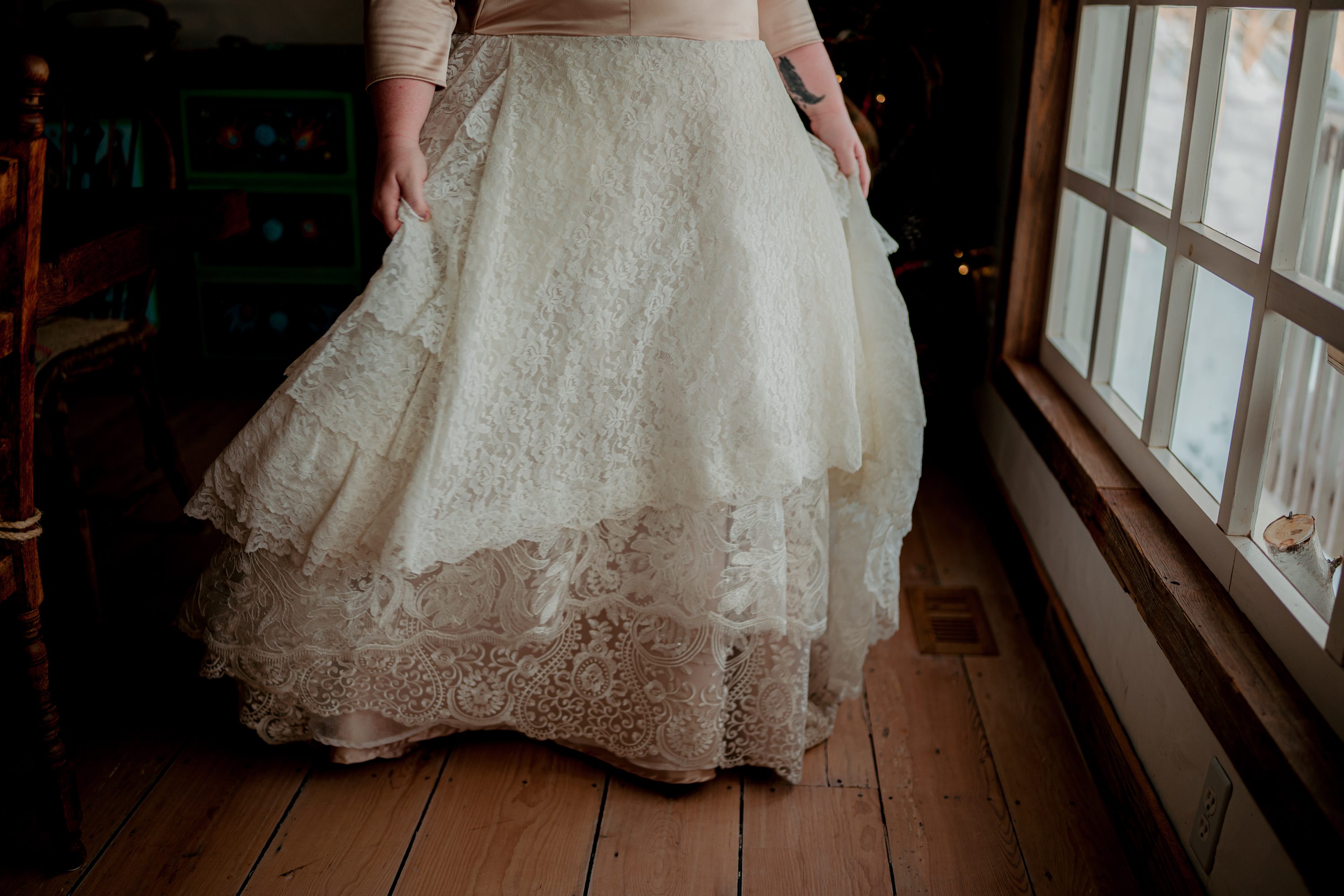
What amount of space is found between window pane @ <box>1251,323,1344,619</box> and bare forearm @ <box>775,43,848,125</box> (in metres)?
0.74

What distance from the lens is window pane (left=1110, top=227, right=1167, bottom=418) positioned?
67.7 inches

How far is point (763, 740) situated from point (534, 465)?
1.78ft

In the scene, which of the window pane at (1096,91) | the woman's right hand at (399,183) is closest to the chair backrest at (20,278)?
the woman's right hand at (399,183)

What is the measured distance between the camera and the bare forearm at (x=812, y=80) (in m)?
1.62

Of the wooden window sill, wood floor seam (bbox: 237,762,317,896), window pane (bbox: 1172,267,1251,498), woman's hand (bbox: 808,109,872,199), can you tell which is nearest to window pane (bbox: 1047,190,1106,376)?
the wooden window sill

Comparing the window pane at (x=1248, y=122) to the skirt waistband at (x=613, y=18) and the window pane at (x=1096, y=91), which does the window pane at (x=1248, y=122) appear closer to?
the window pane at (x=1096, y=91)

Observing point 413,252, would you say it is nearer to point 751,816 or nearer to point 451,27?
point 451,27

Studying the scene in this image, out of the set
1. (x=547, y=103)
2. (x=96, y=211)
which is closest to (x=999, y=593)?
(x=547, y=103)

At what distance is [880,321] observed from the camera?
1.57 m

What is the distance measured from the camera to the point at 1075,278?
215 cm

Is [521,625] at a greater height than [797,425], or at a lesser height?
lesser

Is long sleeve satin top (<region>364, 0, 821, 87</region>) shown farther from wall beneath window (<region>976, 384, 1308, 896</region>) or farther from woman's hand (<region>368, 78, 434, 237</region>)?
wall beneath window (<region>976, 384, 1308, 896</region>)

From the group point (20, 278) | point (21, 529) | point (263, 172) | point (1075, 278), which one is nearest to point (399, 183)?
point (20, 278)

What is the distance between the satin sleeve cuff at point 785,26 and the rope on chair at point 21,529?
1.19m
